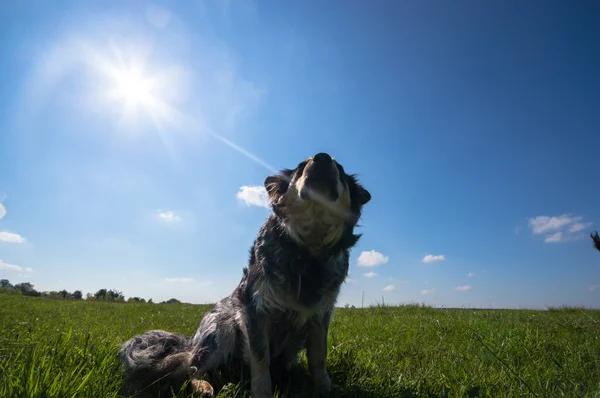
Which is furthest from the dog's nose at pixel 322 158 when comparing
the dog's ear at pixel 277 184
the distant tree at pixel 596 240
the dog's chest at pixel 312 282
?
the distant tree at pixel 596 240

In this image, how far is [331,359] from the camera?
4.47 meters

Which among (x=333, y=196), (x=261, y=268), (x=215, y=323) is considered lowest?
(x=215, y=323)

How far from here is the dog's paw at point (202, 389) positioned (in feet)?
10.7

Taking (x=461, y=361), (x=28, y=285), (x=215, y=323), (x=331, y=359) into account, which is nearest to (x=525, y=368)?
(x=461, y=361)

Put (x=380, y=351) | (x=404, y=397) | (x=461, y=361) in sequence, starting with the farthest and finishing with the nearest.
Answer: (x=380, y=351) → (x=461, y=361) → (x=404, y=397)

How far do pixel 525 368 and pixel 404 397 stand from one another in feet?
6.05

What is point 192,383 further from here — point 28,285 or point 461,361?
point 28,285

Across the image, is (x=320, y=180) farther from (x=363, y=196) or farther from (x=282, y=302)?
(x=282, y=302)

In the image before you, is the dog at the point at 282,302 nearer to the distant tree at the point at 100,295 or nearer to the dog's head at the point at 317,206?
the dog's head at the point at 317,206

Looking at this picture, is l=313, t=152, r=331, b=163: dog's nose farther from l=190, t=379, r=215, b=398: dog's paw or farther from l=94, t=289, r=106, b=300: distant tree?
l=94, t=289, r=106, b=300: distant tree

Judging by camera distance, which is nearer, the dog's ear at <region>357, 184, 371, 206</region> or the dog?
the dog

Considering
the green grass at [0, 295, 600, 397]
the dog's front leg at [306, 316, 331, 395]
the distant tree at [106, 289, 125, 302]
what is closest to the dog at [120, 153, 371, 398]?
the dog's front leg at [306, 316, 331, 395]

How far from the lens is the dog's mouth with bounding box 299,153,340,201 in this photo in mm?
3768

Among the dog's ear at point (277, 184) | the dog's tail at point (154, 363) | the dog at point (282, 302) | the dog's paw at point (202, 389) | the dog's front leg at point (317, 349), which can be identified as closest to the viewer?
the dog's paw at point (202, 389)
